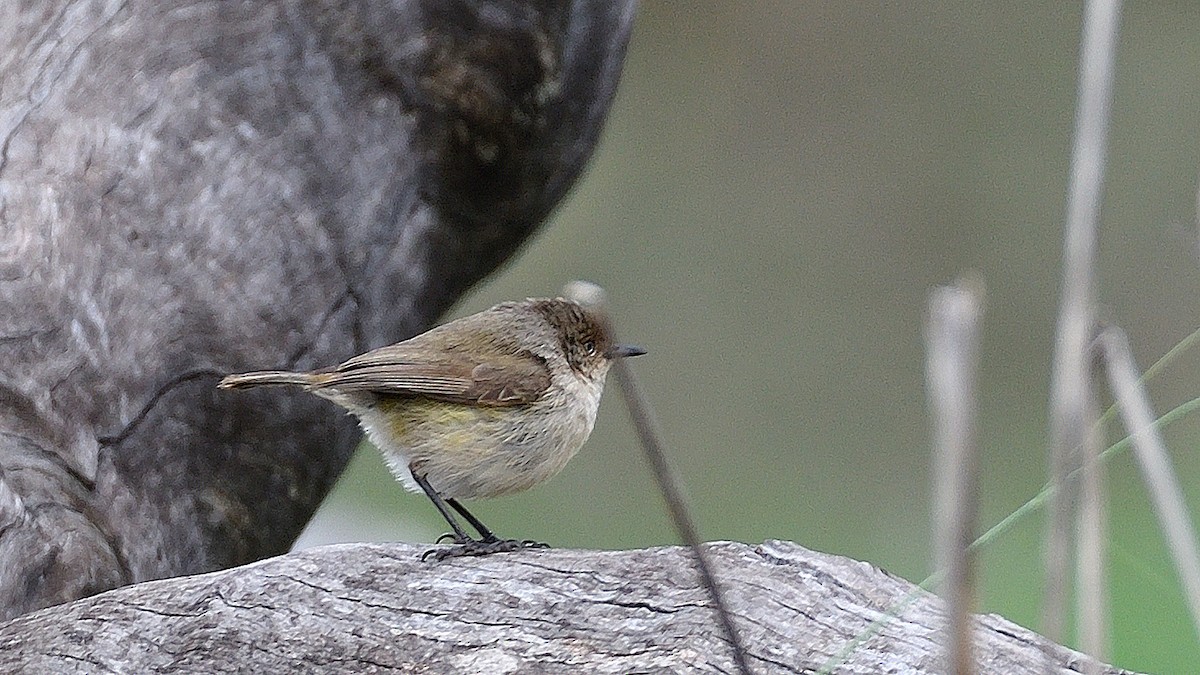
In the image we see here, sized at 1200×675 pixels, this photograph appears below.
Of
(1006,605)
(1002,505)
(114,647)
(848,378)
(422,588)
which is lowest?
(114,647)

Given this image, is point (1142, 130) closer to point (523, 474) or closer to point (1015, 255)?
point (1015, 255)

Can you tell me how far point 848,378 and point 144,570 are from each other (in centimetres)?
558

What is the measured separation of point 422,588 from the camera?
193 centimetres

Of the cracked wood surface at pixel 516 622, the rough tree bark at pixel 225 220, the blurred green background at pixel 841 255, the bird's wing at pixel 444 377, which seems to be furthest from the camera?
the blurred green background at pixel 841 255

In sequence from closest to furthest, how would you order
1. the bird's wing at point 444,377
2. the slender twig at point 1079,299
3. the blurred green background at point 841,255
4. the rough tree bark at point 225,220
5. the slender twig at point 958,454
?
1. the slender twig at point 958,454
2. the slender twig at point 1079,299
3. the rough tree bark at point 225,220
4. the bird's wing at point 444,377
5. the blurred green background at point 841,255

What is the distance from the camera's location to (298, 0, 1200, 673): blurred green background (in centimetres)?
679

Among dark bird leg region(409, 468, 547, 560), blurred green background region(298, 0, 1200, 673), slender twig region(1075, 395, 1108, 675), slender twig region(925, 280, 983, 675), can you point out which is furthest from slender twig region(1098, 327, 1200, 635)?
blurred green background region(298, 0, 1200, 673)

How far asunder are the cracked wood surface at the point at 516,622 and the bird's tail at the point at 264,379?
625 millimetres

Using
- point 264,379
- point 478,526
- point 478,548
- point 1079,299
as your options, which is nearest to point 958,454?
point 1079,299

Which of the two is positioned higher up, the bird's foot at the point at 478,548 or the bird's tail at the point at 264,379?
the bird's tail at the point at 264,379

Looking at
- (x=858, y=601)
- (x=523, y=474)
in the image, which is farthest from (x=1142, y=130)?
(x=858, y=601)

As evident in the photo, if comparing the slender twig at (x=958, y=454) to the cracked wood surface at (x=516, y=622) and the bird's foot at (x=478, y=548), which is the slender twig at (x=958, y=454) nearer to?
the cracked wood surface at (x=516, y=622)

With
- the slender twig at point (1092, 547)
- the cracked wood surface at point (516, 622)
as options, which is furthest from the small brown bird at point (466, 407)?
the slender twig at point (1092, 547)

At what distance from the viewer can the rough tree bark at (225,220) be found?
2348 millimetres
